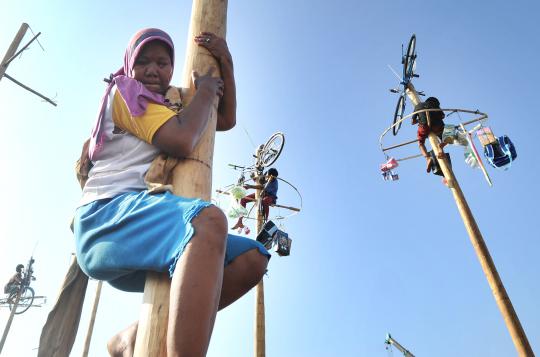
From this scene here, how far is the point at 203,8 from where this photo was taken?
2.32 metres

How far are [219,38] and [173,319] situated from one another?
161 centimetres

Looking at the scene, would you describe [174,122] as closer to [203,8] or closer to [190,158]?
[190,158]

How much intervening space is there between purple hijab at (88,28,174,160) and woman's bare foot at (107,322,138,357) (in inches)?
33.4

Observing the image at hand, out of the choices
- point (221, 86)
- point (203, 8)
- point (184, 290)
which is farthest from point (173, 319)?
point (203, 8)

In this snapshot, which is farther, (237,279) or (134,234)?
(237,279)

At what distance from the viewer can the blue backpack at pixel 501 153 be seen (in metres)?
10.4

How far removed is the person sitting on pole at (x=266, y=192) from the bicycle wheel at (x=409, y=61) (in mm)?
5447

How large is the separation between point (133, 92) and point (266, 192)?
9970mm

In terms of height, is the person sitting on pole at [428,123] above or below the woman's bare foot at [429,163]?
above

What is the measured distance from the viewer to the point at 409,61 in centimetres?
1242

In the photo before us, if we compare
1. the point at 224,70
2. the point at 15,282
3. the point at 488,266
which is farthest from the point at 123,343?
the point at 15,282

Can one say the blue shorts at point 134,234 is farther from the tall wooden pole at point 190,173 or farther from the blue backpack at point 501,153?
the blue backpack at point 501,153

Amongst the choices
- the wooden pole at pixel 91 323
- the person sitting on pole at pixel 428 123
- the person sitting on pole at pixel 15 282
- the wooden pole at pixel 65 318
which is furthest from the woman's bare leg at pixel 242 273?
the person sitting on pole at pixel 15 282

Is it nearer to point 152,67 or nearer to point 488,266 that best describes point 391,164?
point 488,266
